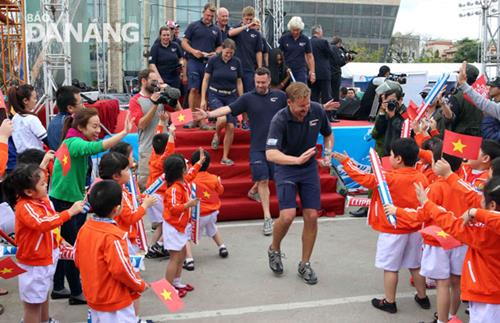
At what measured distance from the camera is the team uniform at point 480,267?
126 inches

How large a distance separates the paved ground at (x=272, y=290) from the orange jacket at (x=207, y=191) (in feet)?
2.00

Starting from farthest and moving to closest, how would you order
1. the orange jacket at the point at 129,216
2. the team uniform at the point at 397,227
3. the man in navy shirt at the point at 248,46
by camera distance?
the man in navy shirt at the point at 248,46 < the team uniform at the point at 397,227 < the orange jacket at the point at 129,216

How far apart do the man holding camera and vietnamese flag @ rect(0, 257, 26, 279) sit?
13.1ft

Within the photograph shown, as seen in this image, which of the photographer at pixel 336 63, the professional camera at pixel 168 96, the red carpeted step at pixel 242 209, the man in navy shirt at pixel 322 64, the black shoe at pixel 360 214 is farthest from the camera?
the photographer at pixel 336 63

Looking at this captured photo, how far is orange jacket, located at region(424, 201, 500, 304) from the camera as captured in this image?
3203 mm

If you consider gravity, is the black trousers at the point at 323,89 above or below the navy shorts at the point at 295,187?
above

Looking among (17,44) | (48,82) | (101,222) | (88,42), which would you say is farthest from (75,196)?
(88,42)

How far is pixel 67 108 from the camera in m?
5.13

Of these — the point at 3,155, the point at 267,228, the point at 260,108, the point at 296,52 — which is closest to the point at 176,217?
the point at 3,155

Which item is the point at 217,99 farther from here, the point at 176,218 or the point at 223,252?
the point at 176,218

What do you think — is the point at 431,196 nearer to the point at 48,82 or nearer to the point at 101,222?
the point at 101,222

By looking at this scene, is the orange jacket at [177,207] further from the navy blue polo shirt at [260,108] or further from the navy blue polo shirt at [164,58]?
the navy blue polo shirt at [164,58]

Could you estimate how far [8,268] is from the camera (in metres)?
3.69

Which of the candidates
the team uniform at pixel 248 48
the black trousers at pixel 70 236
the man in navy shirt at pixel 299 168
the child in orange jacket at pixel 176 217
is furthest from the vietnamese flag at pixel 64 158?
the team uniform at pixel 248 48
